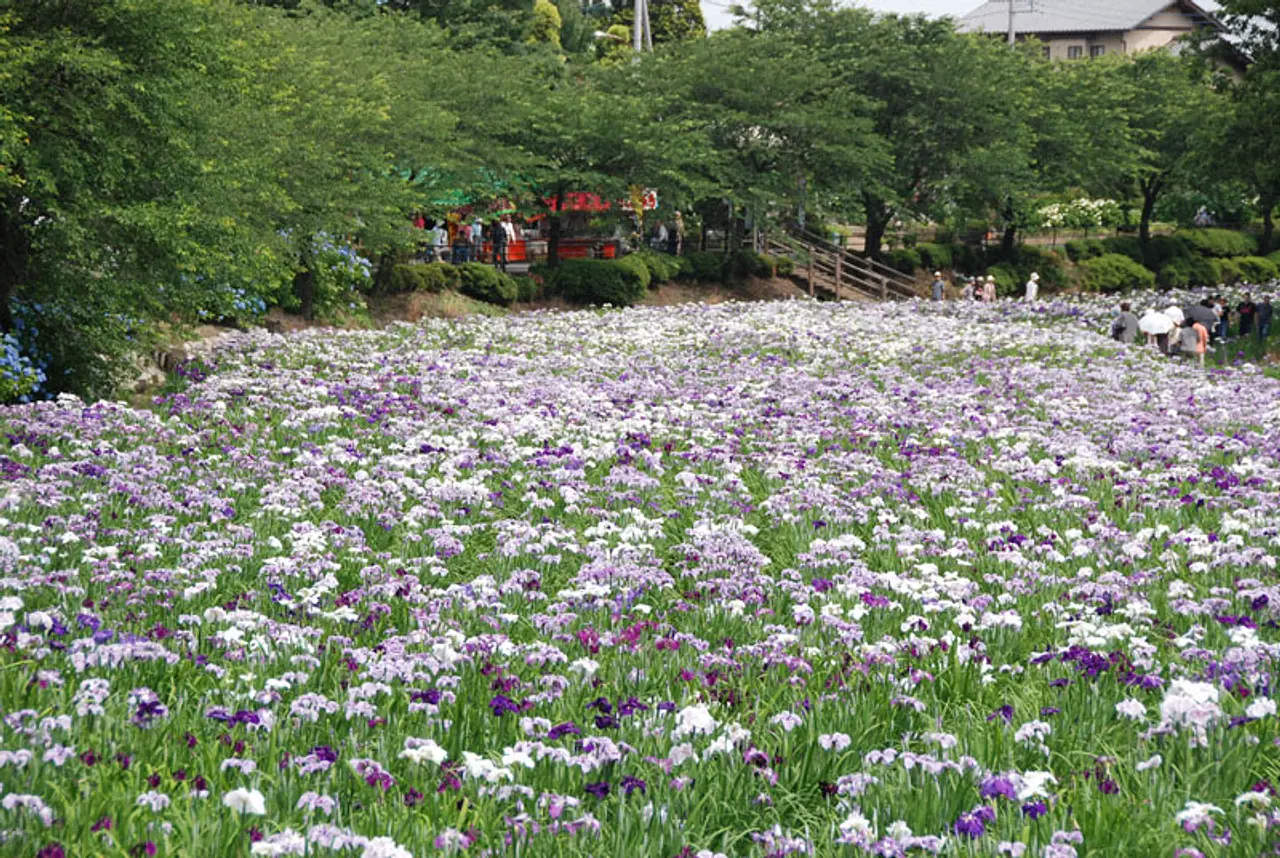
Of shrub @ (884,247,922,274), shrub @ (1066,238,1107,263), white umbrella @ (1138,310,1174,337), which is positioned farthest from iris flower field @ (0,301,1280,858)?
shrub @ (1066,238,1107,263)

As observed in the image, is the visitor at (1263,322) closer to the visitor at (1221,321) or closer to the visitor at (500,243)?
the visitor at (1221,321)

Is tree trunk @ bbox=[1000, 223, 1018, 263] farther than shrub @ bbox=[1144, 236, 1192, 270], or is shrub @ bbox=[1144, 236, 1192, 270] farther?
shrub @ bbox=[1144, 236, 1192, 270]

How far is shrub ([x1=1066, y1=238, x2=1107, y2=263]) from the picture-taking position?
186ft

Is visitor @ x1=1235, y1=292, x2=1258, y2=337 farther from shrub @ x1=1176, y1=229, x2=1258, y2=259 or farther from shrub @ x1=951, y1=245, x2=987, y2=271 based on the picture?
shrub @ x1=1176, y1=229, x2=1258, y2=259

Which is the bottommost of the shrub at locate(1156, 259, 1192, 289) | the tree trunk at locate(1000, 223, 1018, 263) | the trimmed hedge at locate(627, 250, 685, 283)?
the shrub at locate(1156, 259, 1192, 289)

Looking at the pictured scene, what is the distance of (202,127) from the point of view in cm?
1455

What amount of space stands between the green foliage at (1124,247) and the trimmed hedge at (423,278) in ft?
125

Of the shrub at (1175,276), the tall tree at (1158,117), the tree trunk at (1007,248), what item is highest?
the tall tree at (1158,117)

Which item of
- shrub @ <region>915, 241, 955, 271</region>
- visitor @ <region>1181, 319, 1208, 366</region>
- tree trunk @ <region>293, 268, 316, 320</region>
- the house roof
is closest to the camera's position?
tree trunk @ <region>293, 268, 316, 320</region>

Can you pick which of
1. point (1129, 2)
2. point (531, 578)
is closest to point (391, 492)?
point (531, 578)

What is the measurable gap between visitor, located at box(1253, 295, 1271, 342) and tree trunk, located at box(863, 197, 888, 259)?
18.0m

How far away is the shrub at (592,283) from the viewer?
3341 centimetres

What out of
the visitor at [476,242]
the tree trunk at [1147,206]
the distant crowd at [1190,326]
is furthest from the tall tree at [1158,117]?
the visitor at [476,242]

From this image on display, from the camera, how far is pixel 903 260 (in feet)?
162
